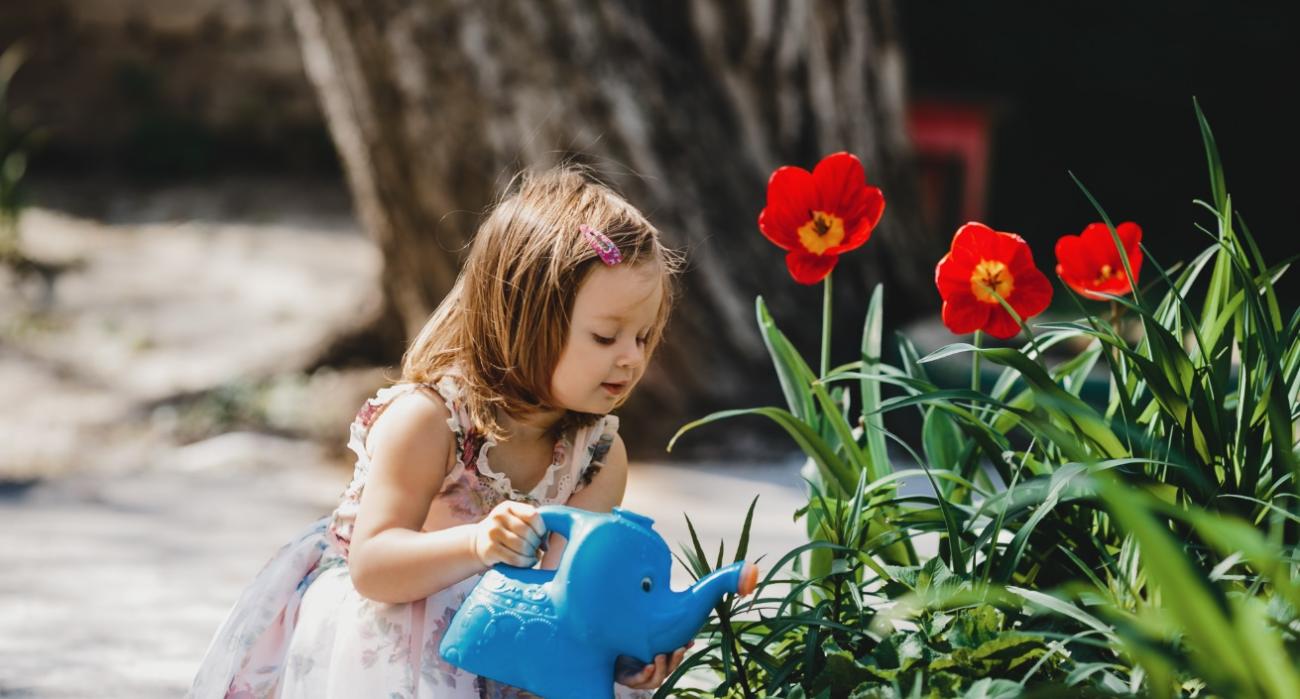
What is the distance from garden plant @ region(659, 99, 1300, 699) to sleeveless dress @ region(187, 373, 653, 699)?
9.4 inches

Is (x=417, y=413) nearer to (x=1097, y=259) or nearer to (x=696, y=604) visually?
(x=696, y=604)

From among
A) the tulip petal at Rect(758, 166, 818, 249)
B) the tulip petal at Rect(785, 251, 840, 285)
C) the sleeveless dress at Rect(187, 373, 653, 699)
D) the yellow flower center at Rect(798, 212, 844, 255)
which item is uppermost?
the tulip petal at Rect(758, 166, 818, 249)

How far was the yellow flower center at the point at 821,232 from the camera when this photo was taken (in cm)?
184

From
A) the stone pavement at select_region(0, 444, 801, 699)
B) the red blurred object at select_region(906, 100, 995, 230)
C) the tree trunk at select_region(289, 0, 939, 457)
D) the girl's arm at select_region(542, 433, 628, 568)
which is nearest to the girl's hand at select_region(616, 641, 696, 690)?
the girl's arm at select_region(542, 433, 628, 568)

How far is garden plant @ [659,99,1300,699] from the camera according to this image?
143 centimetres

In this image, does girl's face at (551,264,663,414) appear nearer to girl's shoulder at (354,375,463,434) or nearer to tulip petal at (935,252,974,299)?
girl's shoulder at (354,375,463,434)

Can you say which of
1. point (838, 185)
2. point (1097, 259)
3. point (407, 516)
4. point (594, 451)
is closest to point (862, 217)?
point (838, 185)

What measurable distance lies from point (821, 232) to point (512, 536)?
61cm

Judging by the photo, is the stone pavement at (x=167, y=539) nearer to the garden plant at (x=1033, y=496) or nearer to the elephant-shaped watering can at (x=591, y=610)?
the garden plant at (x=1033, y=496)

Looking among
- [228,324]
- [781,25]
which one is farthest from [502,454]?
[228,324]

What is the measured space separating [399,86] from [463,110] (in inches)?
7.5

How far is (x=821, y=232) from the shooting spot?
6.07 ft

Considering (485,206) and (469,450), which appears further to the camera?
(485,206)

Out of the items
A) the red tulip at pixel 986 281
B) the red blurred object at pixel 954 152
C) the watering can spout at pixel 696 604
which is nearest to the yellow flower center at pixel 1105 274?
the red tulip at pixel 986 281
